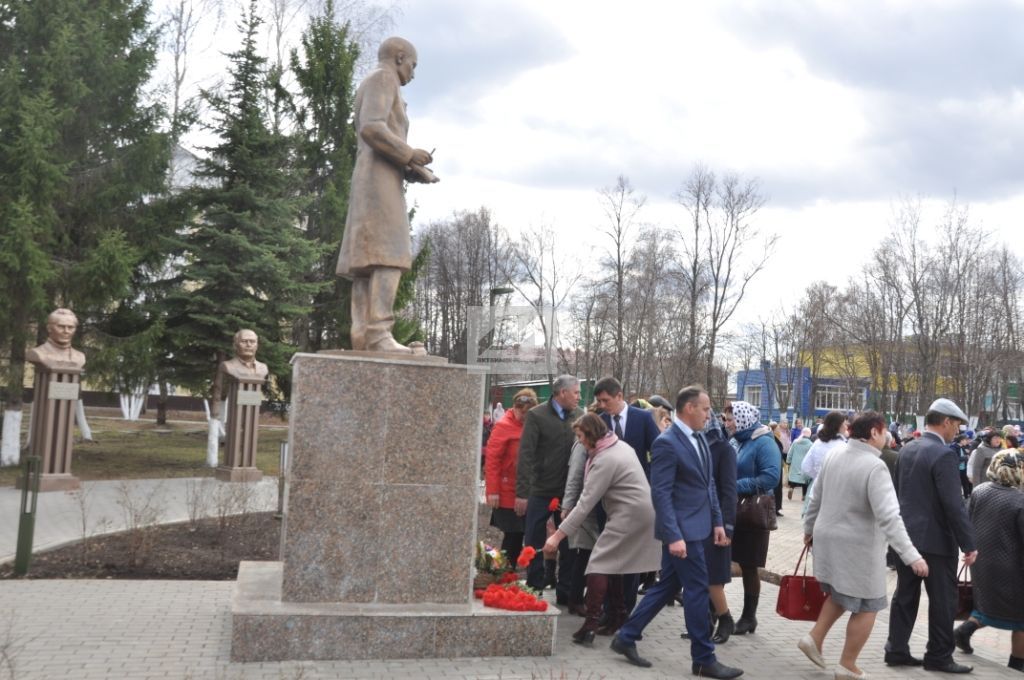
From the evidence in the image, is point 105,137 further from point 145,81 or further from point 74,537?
point 74,537

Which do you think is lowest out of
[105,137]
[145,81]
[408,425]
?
[408,425]

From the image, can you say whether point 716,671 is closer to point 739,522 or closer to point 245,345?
point 739,522

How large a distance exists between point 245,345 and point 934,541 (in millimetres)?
15405

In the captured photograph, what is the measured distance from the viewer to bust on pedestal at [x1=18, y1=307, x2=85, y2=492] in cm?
1570

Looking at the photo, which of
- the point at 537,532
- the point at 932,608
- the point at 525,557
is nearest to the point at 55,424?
the point at 537,532

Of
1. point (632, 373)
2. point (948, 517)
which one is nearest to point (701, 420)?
point (948, 517)

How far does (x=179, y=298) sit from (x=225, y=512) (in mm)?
11201

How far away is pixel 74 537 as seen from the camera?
11.1m

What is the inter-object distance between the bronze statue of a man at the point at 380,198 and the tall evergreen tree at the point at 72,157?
1359cm

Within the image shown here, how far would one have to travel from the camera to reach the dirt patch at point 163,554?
30.6 feet

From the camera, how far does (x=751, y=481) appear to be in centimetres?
780

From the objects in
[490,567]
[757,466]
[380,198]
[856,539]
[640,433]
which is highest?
[380,198]

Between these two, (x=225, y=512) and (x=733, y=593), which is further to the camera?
(x=225, y=512)

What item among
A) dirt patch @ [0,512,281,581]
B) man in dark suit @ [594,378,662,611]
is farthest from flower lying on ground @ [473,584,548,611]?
dirt patch @ [0,512,281,581]
